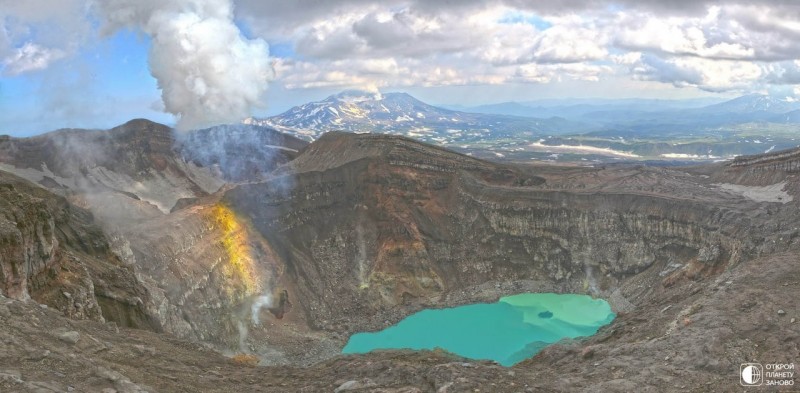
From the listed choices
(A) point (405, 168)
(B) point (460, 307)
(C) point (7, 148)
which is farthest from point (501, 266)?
(C) point (7, 148)

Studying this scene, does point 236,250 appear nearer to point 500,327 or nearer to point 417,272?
point 417,272

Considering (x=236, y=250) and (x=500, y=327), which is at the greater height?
(x=236, y=250)

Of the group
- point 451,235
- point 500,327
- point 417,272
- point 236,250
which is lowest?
point 500,327

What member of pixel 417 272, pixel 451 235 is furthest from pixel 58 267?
pixel 451 235

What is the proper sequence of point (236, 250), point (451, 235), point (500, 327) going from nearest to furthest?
point (500, 327) → point (236, 250) → point (451, 235)

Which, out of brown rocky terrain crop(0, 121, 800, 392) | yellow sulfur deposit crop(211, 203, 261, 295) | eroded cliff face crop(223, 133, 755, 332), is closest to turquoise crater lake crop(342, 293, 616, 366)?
brown rocky terrain crop(0, 121, 800, 392)

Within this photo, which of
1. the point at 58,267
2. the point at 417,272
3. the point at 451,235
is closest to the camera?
the point at 58,267

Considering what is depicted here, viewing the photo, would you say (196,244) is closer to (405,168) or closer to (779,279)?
(405,168)
